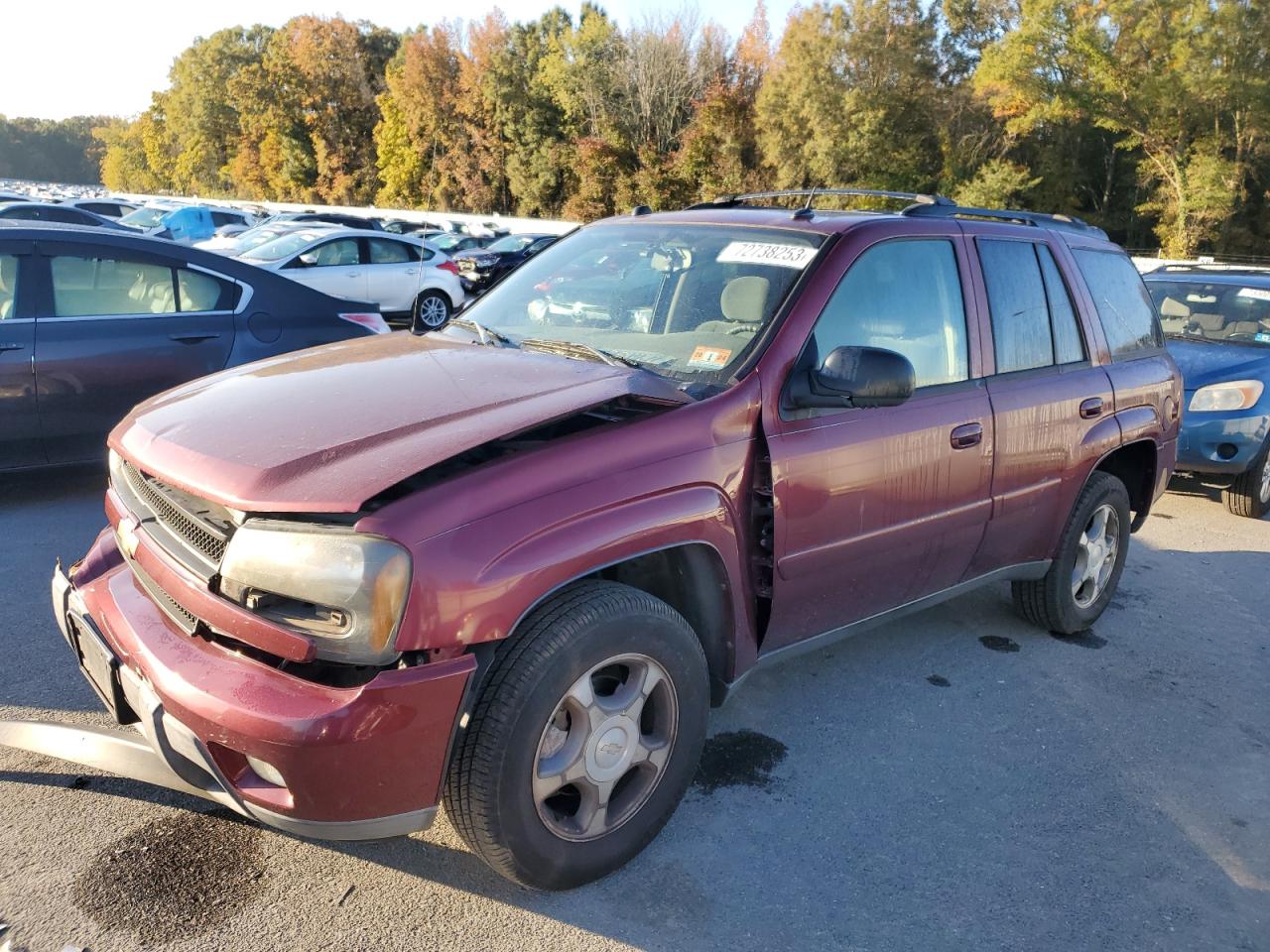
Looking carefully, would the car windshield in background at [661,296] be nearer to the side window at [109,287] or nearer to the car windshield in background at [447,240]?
the side window at [109,287]

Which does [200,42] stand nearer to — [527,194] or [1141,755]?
[527,194]

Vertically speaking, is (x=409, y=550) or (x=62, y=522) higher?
(x=409, y=550)

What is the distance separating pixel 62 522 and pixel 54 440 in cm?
47

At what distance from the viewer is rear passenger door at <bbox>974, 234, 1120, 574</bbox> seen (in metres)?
3.92

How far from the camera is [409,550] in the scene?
2.17 meters

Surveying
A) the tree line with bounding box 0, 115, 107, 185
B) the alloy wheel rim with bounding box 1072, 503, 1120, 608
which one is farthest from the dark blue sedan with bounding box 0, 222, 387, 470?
the tree line with bounding box 0, 115, 107, 185

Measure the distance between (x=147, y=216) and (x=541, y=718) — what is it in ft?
93.4

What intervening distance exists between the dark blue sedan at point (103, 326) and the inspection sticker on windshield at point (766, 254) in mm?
3758

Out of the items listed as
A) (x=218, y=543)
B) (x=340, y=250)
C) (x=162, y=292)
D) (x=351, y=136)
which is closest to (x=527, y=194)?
(x=351, y=136)

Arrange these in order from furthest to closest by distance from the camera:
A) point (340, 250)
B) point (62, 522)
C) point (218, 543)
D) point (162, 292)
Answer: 1. point (340, 250)
2. point (162, 292)
3. point (62, 522)
4. point (218, 543)

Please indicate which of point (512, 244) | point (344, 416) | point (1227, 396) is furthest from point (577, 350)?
point (512, 244)

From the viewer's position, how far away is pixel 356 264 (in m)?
14.9

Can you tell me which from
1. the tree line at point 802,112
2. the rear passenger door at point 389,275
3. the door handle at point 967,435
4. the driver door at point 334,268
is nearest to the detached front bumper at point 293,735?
the door handle at point 967,435

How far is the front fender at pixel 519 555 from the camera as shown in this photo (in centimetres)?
219
